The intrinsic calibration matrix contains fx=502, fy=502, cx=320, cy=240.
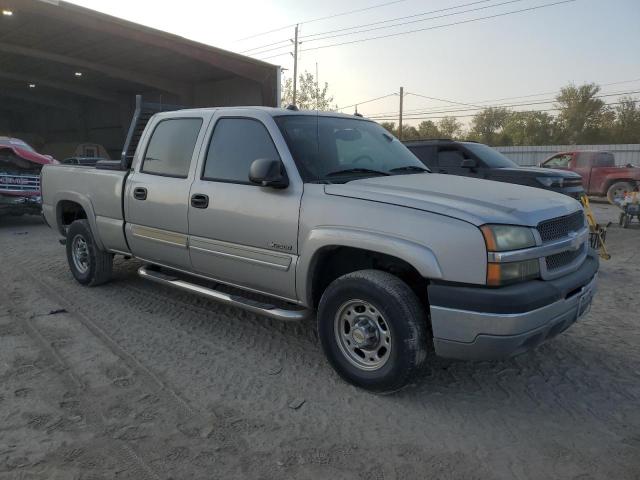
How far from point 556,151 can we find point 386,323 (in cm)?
2971

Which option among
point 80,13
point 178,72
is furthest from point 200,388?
point 178,72

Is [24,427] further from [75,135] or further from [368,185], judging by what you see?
[75,135]

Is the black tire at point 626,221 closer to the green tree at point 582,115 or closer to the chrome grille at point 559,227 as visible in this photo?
the chrome grille at point 559,227

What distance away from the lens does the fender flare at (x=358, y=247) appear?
294 cm

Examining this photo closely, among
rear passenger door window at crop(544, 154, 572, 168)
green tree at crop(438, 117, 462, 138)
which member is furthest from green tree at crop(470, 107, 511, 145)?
rear passenger door window at crop(544, 154, 572, 168)

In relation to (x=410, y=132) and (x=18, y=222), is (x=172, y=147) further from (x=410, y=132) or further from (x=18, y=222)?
(x=410, y=132)

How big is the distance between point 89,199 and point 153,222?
1.29 metres

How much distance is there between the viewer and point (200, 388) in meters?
3.42

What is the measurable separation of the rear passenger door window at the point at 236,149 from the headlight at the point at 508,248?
1715 mm

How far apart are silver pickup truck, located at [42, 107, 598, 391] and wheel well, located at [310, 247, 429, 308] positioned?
0.01 metres

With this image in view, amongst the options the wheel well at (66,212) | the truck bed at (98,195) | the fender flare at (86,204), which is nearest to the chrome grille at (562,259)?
the truck bed at (98,195)

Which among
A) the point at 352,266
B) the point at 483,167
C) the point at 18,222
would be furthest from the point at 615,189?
the point at 18,222

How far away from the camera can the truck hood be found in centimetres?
296

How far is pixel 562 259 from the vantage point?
10.7 ft
